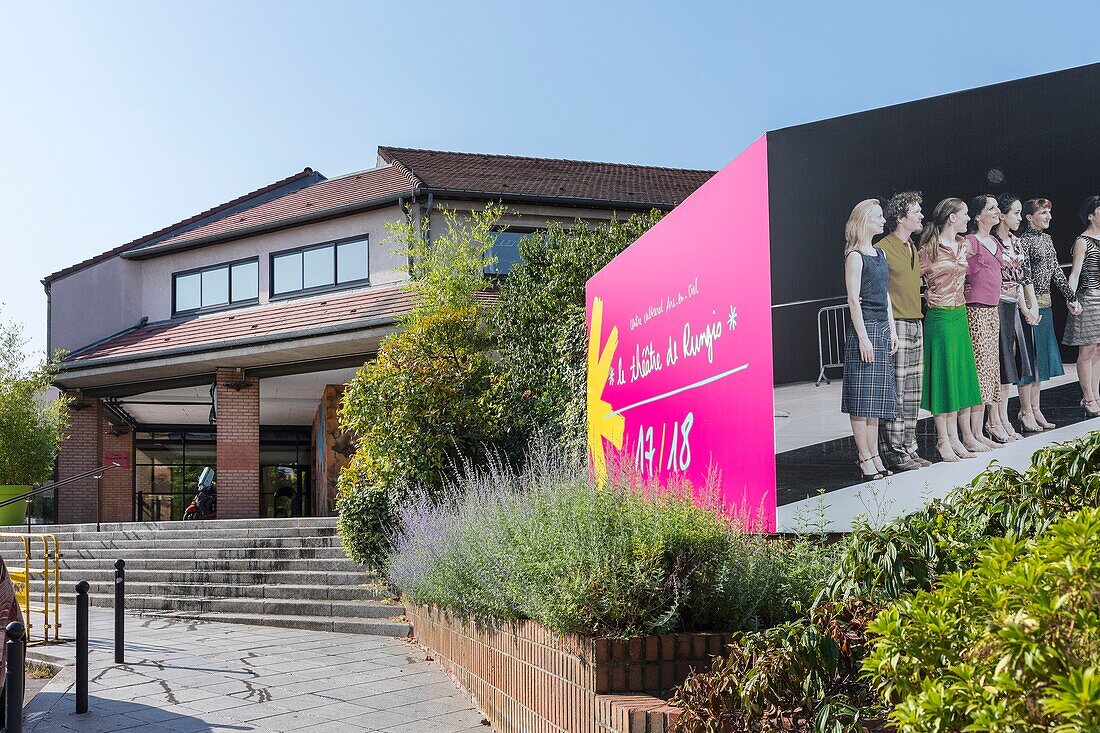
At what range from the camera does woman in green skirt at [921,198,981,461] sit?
20.0ft

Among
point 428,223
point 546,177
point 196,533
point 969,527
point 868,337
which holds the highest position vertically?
point 546,177

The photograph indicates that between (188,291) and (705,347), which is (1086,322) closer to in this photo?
(705,347)

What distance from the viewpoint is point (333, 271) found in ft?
72.5

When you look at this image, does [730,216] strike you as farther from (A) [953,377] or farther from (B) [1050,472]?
(B) [1050,472]

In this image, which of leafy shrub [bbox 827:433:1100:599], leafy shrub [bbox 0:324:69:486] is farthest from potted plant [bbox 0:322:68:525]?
leafy shrub [bbox 827:433:1100:599]

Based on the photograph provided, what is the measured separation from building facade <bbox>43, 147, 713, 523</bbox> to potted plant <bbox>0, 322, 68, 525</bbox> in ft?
2.16

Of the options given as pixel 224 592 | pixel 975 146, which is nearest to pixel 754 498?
pixel 975 146

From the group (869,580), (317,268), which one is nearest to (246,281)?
(317,268)

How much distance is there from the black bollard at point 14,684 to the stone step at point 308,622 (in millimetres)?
6070

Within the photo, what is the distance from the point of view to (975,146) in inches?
239

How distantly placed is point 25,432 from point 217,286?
527 centimetres

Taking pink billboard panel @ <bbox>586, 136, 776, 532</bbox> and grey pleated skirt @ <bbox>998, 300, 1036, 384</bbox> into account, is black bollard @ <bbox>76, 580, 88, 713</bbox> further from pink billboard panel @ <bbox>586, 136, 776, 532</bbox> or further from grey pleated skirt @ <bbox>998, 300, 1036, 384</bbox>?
grey pleated skirt @ <bbox>998, 300, 1036, 384</bbox>

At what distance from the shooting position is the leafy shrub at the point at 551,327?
505 inches

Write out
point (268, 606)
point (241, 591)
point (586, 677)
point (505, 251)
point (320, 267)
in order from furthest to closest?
point (320, 267)
point (505, 251)
point (241, 591)
point (268, 606)
point (586, 677)
